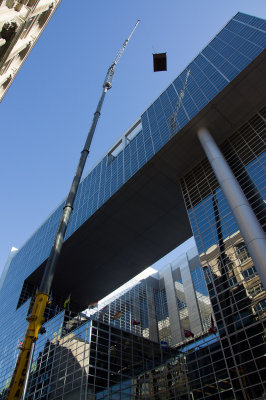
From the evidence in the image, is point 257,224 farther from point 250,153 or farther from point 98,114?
point 98,114

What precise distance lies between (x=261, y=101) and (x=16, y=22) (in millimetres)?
26801

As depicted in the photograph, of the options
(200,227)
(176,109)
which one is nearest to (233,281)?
(200,227)

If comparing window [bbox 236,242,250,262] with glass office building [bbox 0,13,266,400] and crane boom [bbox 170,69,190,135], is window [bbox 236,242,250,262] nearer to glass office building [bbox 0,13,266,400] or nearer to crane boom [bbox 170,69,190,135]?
glass office building [bbox 0,13,266,400]

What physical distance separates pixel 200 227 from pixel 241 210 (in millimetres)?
6546

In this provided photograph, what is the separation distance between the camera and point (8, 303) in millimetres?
56094

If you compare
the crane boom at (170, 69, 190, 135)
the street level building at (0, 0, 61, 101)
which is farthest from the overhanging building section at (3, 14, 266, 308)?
the street level building at (0, 0, 61, 101)

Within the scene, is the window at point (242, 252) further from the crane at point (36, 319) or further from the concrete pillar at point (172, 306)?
the concrete pillar at point (172, 306)

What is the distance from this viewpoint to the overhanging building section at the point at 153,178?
34.0 metres

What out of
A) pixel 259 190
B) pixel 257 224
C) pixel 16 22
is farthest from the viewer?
pixel 259 190

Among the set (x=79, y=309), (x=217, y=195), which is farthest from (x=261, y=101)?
(x=79, y=309)

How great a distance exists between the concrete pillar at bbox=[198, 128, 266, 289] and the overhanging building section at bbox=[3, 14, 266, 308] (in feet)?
13.4

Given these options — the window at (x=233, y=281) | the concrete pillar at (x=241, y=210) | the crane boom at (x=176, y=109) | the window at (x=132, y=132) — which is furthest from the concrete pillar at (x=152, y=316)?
the concrete pillar at (x=241, y=210)

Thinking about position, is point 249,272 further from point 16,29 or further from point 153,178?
point 16,29

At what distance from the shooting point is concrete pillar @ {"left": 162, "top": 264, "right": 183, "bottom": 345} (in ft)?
180
